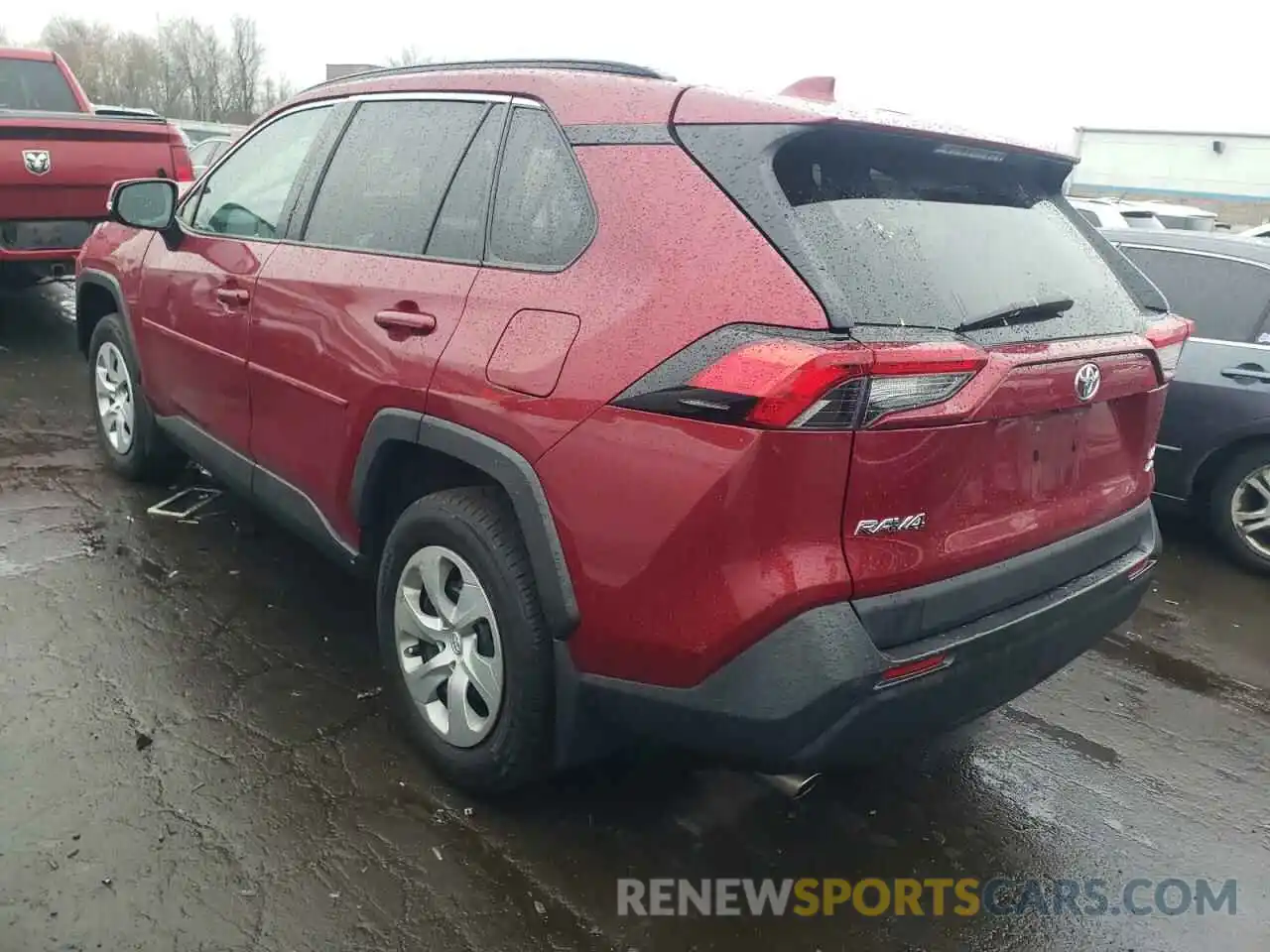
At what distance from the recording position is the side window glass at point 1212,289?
4918mm

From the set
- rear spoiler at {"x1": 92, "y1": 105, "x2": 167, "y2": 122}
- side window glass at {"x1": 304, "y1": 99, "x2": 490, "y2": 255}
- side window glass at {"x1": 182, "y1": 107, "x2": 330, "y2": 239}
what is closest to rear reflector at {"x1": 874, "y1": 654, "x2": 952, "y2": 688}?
side window glass at {"x1": 304, "y1": 99, "x2": 490, "y2": 255}

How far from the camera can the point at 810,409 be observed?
6.24 feet

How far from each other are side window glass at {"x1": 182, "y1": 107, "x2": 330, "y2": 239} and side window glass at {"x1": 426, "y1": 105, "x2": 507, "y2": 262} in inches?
38.2

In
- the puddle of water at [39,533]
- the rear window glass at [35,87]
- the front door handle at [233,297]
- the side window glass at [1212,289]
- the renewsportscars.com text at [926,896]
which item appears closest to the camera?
the renewsportscars.com text at [926,896]

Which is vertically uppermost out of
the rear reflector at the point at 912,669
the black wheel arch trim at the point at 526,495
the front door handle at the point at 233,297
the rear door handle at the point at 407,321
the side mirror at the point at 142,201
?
the side mirror at the point at 142,201

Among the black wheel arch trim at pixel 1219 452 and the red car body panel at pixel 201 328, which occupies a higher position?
the red car body panel at pixel 201 328

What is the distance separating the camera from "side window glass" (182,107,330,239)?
3527 millimetres

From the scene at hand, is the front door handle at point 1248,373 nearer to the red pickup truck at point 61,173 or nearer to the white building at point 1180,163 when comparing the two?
the red pickup truck at point 61,173

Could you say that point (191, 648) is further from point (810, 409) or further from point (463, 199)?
point (810, 409)

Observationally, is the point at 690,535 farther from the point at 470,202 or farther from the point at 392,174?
the point at 392,174

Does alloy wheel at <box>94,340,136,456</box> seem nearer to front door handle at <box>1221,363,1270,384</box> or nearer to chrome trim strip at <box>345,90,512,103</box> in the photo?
chrome trim strip at <box>345,90,512,103</box>

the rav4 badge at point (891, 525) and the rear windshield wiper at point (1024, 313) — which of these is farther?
the rear windshield wiper at point (1024, 313)

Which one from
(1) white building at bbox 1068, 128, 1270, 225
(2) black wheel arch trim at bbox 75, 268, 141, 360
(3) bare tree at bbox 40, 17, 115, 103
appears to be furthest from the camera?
(3) bare tree at bbox 40, 17, 115, 103

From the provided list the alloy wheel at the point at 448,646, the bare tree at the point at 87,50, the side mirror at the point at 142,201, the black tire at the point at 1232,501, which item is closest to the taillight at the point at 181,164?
the side mirror at the point at 142,201
